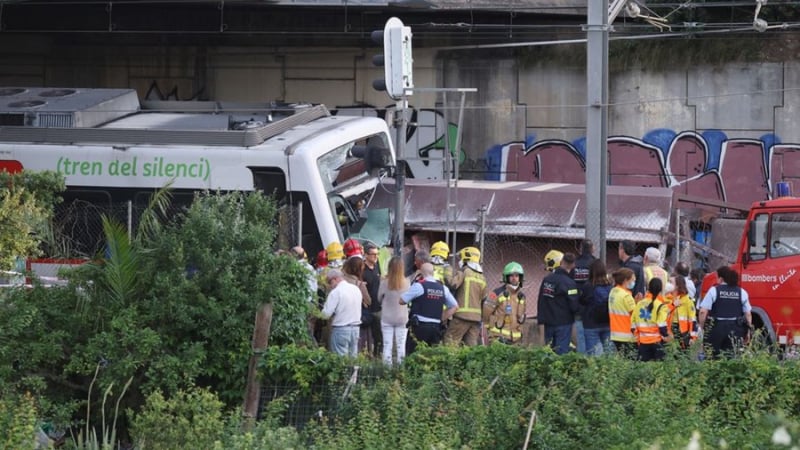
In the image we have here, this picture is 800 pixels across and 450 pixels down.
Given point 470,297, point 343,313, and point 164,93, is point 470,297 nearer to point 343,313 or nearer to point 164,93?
point 343,313

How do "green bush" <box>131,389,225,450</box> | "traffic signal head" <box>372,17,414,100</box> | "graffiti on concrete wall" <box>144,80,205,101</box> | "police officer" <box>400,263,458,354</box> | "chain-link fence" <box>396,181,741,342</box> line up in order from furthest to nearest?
1. "graffiti on concrete wall" <box>144,80,205,101</box>
2. "chain-link fence" <box>396,181,741,342</box>
3. "traffic signal head" <box>372,17,414,100</box>
4. "police officer" <box>400,263,458,354</box>
5. "green bush" <box>131,389,225,450</box>

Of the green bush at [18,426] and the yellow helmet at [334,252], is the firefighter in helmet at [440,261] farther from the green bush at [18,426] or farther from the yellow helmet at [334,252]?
the green bush at [18,426]

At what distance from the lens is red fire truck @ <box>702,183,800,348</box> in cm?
1662

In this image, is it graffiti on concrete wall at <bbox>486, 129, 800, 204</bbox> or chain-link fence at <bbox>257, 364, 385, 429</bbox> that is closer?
chain-link fence at <bbox>257, 364, 385, 429</bbox>

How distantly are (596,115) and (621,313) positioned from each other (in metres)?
4.44

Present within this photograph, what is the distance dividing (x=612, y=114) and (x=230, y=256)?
57.1ft

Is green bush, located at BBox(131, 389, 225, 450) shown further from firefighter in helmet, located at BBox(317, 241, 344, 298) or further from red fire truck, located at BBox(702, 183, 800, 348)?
red fire truck, located at BBox(702, 183, 800, 348)

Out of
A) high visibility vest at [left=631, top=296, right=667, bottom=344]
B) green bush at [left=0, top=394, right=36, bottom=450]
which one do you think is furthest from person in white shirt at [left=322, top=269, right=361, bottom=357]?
green bush at [left=0, top=394, right=36, bottom=450]

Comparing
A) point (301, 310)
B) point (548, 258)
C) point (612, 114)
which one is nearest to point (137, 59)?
point (612, 114)

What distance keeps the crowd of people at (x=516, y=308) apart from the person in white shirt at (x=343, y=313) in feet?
0.03

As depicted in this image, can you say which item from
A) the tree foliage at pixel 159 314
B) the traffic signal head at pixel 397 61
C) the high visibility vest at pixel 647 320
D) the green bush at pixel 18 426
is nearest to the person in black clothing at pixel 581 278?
the high visibility vest at pixel 647 320

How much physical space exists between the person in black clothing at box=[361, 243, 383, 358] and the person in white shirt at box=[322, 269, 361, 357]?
82 cm

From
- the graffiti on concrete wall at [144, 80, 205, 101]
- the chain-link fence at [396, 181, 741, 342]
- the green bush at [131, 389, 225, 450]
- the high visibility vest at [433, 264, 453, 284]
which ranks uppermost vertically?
the graffiti on concrete wall at [144, 80, 205, 101]

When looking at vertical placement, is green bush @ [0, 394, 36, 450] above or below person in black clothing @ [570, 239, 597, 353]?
below
